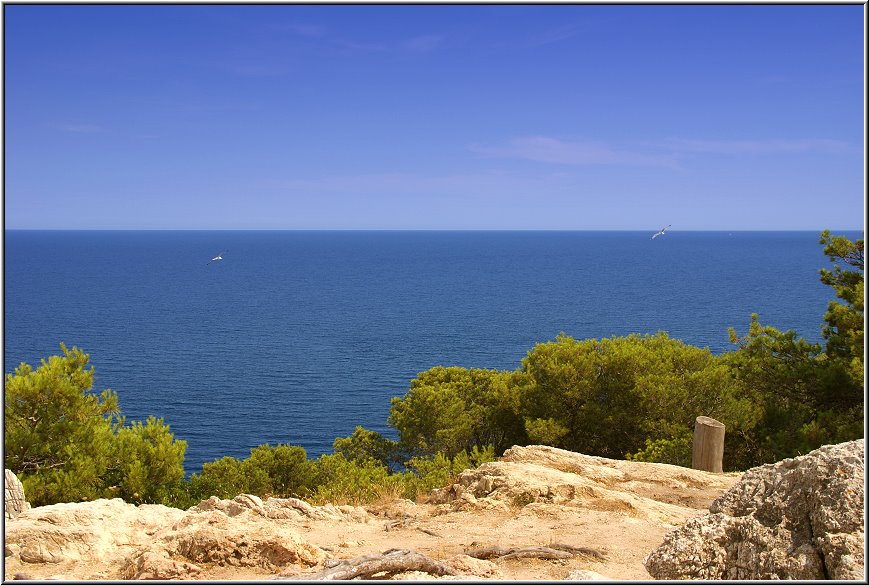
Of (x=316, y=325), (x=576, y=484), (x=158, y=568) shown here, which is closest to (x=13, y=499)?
(x=158, y=568)

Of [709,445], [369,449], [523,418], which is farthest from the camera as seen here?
[369,449]

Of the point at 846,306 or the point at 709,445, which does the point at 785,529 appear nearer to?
the point at 709,445

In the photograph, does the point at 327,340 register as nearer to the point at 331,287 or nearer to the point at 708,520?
the point at 331,287

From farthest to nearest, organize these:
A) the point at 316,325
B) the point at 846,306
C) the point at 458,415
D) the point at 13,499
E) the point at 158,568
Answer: the point at 316,325 < the point at 458,415 < the point at 846,306 < the point at 13,499 < the point at 158,568

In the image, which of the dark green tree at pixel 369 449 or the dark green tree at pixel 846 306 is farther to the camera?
the dark green tree at pixel 369 449

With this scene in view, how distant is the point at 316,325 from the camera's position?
8231 centimetres

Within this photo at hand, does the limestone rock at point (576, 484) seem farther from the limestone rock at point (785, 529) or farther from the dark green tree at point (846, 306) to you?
the dark green tree at point (846, 306)

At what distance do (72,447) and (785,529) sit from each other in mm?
14406

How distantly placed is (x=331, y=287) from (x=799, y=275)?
88.7 m

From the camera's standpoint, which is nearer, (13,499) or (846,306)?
(13,499)

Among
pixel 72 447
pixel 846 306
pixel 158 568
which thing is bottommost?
pixel 72 447

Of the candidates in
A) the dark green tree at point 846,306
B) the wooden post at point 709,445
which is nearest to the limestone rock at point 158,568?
the wooden post at point 709,445

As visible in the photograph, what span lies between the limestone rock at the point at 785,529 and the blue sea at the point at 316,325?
11.7 metres

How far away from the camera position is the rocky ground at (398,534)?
721cm
